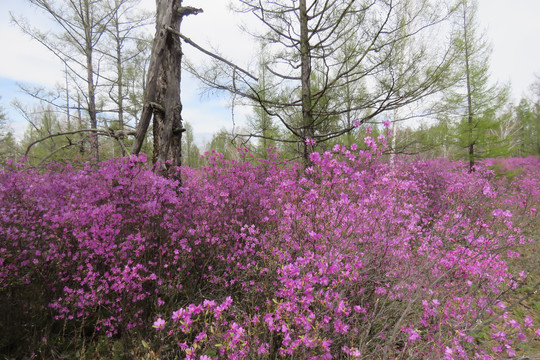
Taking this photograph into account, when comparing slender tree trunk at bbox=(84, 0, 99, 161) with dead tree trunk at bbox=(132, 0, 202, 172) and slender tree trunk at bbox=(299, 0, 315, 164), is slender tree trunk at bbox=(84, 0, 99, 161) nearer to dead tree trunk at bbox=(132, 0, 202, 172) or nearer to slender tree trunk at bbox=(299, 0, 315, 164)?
dead tree trunk at bbox=(132, 0, 202, 172)

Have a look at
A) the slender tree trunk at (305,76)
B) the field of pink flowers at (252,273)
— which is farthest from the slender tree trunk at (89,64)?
the slender tree trunk at (305,76)

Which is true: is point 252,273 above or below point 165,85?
below

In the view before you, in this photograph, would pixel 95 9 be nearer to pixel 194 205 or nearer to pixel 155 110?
pixel 155 110

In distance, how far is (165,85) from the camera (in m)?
3.47

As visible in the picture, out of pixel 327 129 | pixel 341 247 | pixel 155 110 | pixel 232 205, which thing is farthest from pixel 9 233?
pixel 327 129

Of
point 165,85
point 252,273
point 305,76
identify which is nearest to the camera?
point 252,273

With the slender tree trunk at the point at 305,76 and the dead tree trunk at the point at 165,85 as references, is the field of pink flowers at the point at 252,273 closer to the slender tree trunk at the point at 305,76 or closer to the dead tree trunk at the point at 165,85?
the dead tree trunk at the point at 165,85

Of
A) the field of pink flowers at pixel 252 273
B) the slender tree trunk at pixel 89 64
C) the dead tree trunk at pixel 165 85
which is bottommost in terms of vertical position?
the field of pink flowers at pixel 252 273

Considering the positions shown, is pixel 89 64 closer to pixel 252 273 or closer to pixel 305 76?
pixel 305 76

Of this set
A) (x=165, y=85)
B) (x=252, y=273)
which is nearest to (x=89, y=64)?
(x=165, y=85)

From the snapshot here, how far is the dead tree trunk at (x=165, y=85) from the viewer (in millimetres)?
3375

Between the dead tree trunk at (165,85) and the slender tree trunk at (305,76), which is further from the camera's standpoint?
the slender tree trunk at (305,76)

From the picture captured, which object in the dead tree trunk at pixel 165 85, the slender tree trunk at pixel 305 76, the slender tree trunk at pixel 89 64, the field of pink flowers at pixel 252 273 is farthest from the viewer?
the slender tree trunk at pixel 89 64

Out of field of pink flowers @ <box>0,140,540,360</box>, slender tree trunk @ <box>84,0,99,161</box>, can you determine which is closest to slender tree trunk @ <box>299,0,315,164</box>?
field of pink flowers @ <box>0,140,540,360</box>
